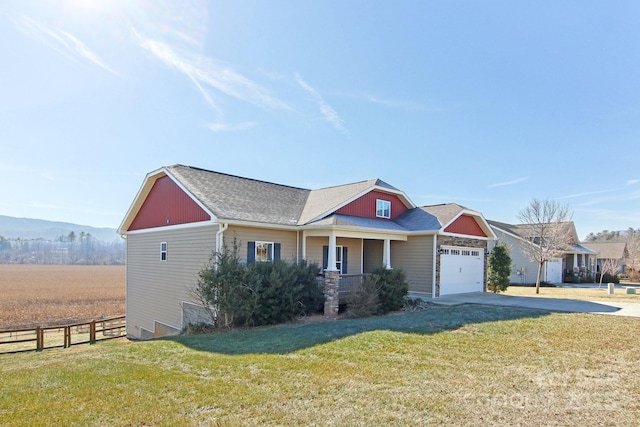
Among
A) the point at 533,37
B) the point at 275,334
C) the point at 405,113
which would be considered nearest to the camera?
the point at 275,334

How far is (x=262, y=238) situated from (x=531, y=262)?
1079 inches

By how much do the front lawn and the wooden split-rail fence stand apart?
797cm

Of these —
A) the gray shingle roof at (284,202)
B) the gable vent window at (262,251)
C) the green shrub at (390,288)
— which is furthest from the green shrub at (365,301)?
the gable vent window at (262,251)

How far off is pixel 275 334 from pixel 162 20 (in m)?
9.23

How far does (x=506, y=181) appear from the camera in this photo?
1093 inches

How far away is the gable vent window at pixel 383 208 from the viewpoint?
59.2ft

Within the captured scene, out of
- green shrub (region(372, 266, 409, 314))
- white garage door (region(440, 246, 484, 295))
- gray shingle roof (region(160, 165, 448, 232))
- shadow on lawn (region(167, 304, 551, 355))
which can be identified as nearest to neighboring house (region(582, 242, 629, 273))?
white garage door (region(440, 246, 484, 295))

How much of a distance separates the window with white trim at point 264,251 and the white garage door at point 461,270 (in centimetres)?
820

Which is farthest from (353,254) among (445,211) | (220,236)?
(220,236)

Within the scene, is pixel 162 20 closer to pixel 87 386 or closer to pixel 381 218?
pixel 87 386

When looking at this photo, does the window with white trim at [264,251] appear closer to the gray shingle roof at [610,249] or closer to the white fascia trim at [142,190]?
the white fascia trim at [142,190]

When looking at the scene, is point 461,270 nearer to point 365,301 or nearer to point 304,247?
point 365,301

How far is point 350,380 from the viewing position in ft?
18.9

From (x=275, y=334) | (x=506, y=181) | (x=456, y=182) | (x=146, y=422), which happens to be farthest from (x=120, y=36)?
(x=506, y=181)
